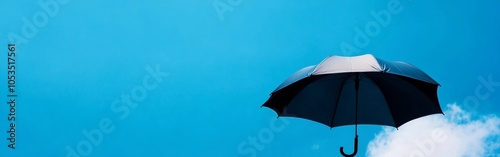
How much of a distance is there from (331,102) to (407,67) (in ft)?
4.47

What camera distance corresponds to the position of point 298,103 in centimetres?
688

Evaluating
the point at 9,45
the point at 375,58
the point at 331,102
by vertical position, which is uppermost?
the point at 9,45

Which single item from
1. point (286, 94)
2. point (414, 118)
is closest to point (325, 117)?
point (286, 94)

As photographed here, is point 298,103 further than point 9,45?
No

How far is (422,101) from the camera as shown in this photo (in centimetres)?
674

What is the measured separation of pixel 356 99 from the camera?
6477 millimetres

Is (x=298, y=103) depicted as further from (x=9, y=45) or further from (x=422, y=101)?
(x=9, y=45)

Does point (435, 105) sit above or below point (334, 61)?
below

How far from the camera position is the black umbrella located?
21.8ft

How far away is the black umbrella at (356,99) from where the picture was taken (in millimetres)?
6648

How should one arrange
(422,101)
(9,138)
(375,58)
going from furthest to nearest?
(9,138)
(422,101)
(375,58)

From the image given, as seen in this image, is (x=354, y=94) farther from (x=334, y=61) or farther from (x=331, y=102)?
(x=334, y=61)

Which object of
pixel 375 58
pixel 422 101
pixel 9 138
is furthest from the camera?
pixel 9 138

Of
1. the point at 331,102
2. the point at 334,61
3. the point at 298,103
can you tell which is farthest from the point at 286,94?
the point at 334,61
